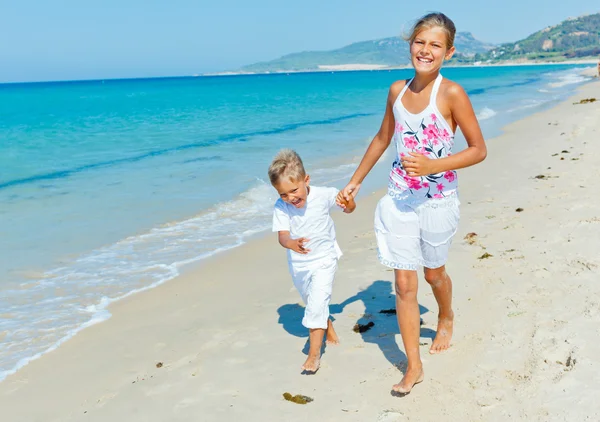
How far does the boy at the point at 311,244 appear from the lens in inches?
144

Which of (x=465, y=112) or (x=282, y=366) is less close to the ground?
(x=465, y=112)

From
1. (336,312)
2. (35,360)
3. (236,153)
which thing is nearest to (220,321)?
(336,312)

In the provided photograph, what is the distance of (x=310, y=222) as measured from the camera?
3795mm

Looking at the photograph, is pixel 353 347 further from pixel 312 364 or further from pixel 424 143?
pixel 424 143

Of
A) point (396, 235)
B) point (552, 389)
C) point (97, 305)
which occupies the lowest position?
point (97, 305)

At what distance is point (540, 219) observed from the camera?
6.29m

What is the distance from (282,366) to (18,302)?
3293 millimetres

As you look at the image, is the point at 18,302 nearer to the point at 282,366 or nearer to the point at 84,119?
the point at 282,366

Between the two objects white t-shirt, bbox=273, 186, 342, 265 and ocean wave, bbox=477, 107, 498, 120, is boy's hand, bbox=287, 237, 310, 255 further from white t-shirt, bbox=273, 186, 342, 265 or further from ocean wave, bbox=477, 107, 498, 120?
ocean wave, bbox=477, 107, 498, 120

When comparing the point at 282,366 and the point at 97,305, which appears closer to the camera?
the point at 282,366

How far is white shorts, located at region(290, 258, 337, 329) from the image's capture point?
3.71 m

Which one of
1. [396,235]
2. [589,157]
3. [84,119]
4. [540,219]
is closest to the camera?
[396,235]

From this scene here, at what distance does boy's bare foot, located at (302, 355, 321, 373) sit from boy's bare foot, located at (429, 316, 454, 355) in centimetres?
75

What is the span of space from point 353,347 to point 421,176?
1.44 m
